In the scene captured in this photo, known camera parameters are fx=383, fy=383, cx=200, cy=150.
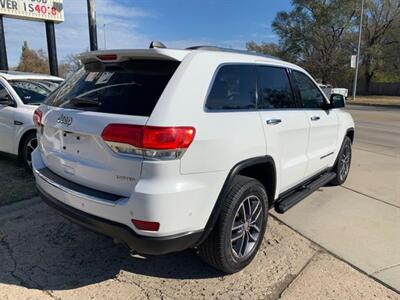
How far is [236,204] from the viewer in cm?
308

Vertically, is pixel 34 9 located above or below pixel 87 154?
above

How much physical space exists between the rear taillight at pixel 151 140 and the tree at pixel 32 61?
173 ft

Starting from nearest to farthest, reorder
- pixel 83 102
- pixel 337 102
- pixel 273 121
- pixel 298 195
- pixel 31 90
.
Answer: pixel 83 102
pixel 273 121
pixel 298 195
pixel 337 102
pixel 31 90

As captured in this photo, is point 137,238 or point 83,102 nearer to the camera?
point 137,238

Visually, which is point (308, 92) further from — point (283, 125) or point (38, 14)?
point (38, 14)

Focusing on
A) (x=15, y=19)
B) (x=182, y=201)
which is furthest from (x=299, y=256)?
(x=15, y=19)

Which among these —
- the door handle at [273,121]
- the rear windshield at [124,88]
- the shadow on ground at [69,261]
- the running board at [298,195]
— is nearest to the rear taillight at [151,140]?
the rear windshield at [124,88]

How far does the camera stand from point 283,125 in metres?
3.72

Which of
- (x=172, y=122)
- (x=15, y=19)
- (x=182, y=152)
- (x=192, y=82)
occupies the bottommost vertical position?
(x=182, y=152)

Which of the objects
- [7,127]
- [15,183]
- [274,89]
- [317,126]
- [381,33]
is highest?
[381,33]

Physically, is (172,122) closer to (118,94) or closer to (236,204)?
(118,94)

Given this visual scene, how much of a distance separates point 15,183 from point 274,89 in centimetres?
390

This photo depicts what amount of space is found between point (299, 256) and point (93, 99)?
7.82 ft

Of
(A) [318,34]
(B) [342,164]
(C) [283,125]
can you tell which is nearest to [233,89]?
(C) [283,125]
